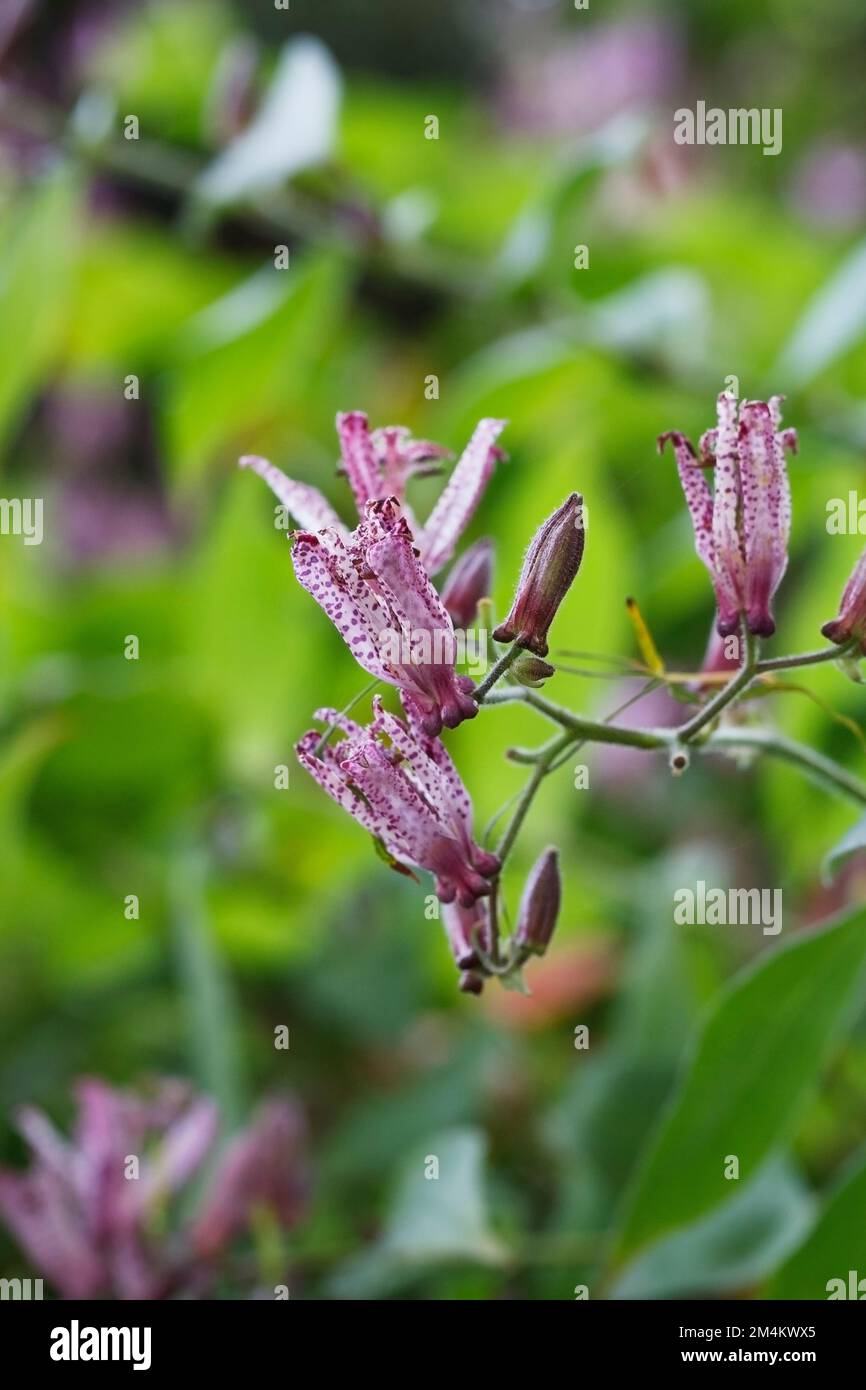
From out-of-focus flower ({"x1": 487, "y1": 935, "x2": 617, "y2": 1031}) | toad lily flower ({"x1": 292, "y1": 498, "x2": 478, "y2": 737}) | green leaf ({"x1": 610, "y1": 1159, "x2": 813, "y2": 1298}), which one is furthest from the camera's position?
out-of-focus flower ({"x1": 487, "y1": 935, "x2": 617, "y2": 1031})

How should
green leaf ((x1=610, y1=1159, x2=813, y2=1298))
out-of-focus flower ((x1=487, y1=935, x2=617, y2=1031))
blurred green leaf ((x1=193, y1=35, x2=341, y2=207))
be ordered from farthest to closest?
out-of-focus flower ((x1=487, y1=935, x2=617, y2=1031)) < blurred green leaf ((x1=193, y1=35, x2=341, y2=207)) < green leaf ((x1=610, y1=1159, x2=813, y2=1298))

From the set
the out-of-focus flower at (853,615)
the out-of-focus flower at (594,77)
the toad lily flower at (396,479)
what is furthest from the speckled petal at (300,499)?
the out-of-focus flower at (594,77)

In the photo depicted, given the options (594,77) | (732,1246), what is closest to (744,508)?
(732,1246)

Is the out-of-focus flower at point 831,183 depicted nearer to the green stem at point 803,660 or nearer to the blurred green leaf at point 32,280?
the blurred green leaf at point 32,280

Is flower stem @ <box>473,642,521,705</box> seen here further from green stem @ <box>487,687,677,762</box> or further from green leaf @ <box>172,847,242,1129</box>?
green leaf @ <box>172,847,242,1129</box>

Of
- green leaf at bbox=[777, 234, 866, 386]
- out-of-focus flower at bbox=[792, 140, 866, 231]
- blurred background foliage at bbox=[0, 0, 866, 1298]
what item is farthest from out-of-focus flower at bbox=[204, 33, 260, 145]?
out-of-focus flower at bbox=[792, 140, 866, 231]
